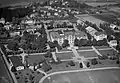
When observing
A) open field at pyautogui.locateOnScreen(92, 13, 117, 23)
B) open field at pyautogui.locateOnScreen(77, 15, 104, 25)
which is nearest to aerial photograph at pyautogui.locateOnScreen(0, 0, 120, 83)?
open field at pyautogui.locateOnScreen(77, 15, 104, 25)

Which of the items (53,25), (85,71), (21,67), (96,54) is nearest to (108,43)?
(96,54)

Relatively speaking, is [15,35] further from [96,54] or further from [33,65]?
[96,54]

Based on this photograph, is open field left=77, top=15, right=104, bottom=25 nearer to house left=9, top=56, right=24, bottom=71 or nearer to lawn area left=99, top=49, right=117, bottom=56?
lawn area left=99, top=49, right=117, bottom=56

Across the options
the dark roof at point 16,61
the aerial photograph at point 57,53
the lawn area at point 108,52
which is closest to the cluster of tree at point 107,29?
the aerial photograph at point 57,53

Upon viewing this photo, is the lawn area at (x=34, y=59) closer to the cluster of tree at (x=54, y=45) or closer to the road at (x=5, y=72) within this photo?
the road at (x=5, y=72)

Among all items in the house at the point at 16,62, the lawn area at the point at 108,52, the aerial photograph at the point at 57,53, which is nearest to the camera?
the aerial photograph at the point at 57,53

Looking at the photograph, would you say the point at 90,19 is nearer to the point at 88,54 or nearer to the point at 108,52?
the point at 108,52
